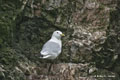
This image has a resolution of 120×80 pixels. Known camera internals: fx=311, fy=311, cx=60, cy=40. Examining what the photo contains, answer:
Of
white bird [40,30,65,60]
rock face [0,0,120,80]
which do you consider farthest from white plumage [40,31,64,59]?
rock face [0,0,120,80]

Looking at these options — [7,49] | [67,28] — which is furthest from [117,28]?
[7,49]

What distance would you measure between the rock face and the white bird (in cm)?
43

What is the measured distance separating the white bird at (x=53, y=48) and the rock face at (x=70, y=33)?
1.40 feet

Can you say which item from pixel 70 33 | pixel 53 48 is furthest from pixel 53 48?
pixel 70 33

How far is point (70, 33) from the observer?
6.92 meters

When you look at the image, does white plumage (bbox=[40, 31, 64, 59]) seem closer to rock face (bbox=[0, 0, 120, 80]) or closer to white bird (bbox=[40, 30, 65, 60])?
white bird (bbox=[40, 30, 65, 60])

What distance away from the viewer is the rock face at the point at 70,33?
20.8 feet

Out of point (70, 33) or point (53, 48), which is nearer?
point (53, 48)

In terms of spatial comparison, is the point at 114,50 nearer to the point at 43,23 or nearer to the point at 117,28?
the point at 117,28

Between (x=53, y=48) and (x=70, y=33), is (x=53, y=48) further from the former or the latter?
(x=70, y=33)

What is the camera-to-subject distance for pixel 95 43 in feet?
22.2

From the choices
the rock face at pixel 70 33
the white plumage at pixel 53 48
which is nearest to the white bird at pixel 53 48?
the white plumage at pixel 53 48

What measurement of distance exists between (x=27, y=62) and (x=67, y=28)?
4.18 feet

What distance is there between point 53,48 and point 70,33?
1.12 meters
